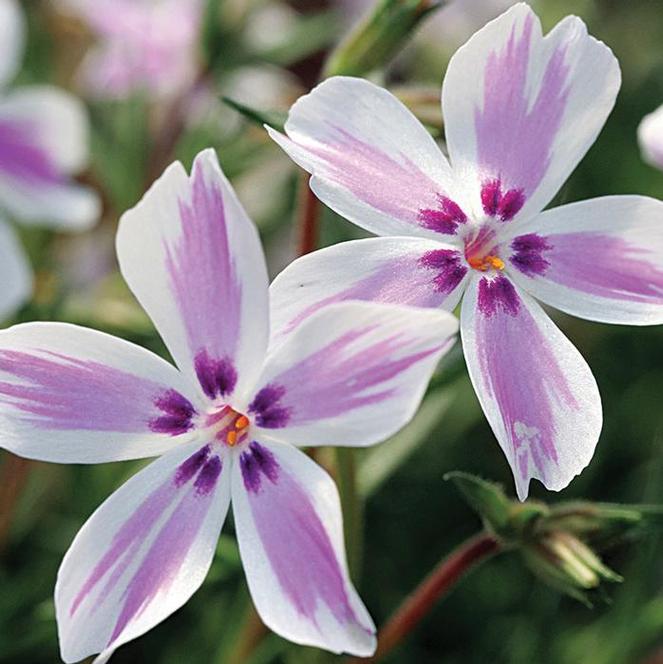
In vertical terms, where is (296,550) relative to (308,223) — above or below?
below

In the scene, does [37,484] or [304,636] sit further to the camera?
[37,484]

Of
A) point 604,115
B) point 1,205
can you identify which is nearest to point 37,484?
point 1,205

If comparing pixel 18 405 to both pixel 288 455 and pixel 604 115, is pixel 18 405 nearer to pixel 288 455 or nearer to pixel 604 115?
pixel 288 455

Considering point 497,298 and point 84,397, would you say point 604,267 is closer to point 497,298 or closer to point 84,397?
point 497,298

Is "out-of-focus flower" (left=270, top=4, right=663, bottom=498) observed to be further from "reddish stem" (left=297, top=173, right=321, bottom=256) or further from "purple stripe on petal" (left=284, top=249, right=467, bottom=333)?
"reddish stem" (left=297, top=173, right=321, bottom=256)

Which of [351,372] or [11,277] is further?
[11,277]

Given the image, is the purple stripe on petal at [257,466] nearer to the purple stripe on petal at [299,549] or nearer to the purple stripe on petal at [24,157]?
the purple stripe on petal at [299,549]

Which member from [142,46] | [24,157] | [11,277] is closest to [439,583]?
[11,277]

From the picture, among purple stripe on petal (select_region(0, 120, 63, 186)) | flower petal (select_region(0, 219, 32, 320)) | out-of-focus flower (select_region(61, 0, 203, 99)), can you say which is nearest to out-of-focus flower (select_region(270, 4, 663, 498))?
flower petal (select_region(0, 219, 32, 320))
